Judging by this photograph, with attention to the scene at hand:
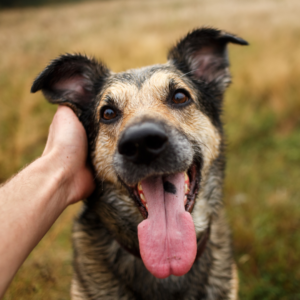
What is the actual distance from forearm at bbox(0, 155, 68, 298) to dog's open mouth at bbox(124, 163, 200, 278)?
0.69m

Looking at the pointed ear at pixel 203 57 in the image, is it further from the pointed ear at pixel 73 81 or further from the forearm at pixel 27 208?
the forearm at pixel 27 208

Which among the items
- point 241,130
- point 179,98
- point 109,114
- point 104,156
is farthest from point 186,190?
point 241,130

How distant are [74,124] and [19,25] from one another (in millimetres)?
12815

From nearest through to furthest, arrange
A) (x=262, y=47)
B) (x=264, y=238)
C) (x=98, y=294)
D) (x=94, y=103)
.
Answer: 1. (x=98, y=294)
2. (x=94, y=103)
3. (x=264, y=238)
4. (x=262, y=47)

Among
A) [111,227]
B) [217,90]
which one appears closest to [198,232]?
[111,227]

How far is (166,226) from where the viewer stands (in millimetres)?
2047

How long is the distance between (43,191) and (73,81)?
1.49 metres

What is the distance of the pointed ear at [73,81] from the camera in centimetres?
272

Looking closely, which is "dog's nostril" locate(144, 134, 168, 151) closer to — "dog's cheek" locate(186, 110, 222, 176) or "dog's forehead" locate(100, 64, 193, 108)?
"dog's cheek" locate(186, 110, 222, 176)

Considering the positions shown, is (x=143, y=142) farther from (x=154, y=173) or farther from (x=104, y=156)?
(x=104, y=156)

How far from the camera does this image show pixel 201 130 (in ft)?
8.46

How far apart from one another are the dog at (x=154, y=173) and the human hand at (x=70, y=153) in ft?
0.36

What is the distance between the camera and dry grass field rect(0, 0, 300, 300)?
338 cm

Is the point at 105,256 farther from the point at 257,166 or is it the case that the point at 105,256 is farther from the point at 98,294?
the point at 257,166
